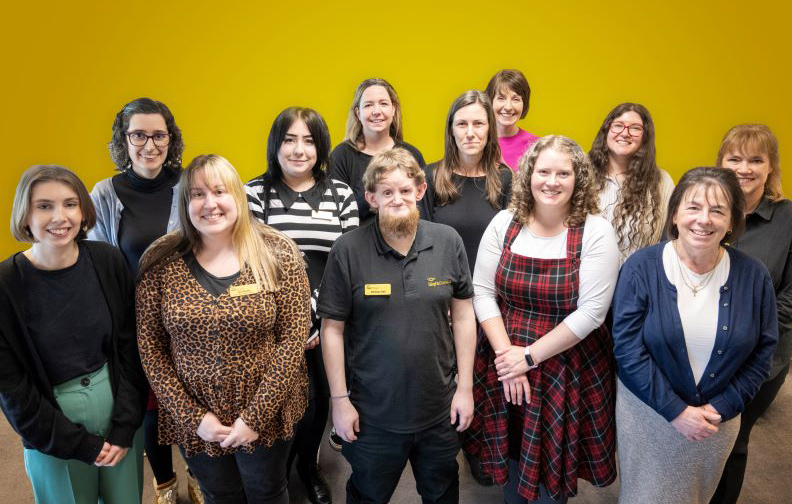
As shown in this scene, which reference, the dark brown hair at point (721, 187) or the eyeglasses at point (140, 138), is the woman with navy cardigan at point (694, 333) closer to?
the dark brown hair at point (721, 187)

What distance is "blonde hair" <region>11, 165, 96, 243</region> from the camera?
5.45 feet

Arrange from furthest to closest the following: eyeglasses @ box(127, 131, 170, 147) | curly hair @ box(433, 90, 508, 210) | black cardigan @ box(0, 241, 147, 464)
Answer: curly hair @ box(433, 90, 508, 210), eyeglasses @ box(127, 131, 170, 147), black cardigan @ box(0, 241, 147, 464)

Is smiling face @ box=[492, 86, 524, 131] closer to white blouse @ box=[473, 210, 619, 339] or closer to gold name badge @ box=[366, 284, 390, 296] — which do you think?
white blouse @ box=[473, 210, 619, 339]

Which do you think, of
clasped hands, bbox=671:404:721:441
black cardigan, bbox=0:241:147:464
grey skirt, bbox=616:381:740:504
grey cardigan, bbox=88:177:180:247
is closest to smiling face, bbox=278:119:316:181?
grey cardigan, bbox=88:177:180:247

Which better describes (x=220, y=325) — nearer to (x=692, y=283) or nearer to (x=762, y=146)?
(x=692, y=283)

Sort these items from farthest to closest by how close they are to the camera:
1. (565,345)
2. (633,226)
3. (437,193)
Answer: (437,193) < (633,226) < (565,345)

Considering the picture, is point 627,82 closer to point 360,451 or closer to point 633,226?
point 633,226

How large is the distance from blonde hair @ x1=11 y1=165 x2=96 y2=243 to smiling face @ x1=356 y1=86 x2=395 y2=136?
4.83 ft

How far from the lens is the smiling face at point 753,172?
2125 millimetres

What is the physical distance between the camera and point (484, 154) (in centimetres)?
247

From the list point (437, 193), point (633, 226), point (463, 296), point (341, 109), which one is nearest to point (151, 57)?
point (341, 109)

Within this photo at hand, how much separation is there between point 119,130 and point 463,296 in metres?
1.74

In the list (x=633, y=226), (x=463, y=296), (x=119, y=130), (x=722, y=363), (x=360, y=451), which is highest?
(x=119, y=130)

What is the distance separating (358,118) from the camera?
115 inches
